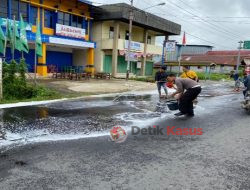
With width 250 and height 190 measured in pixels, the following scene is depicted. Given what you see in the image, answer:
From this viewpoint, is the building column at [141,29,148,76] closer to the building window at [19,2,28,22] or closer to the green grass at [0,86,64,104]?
the building window at [19,2,28,22]

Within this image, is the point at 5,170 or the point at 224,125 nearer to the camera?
the point at 5,170

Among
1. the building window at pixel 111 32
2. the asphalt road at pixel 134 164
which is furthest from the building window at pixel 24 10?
the asphalt road at pixel 134 164

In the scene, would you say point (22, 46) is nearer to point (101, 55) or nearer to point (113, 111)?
point (113, 111)

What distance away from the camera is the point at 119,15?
26922 mm

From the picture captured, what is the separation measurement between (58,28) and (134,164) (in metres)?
21.4

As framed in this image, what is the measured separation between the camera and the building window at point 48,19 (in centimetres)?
2394

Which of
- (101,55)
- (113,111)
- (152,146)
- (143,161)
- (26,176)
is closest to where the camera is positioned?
(26,176)

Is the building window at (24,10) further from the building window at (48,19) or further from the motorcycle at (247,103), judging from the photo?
the motorcycle at (247,103)

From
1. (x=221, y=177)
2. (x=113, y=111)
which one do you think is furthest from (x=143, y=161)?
(x=113, y=111)

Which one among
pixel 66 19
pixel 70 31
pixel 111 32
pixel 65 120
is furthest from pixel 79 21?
pixel 65 120

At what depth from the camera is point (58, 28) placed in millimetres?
23812

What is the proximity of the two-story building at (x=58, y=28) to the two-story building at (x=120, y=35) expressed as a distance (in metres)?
1.51

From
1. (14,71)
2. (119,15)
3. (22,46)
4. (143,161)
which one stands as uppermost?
(119,15)

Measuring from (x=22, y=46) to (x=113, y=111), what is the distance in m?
6.98
